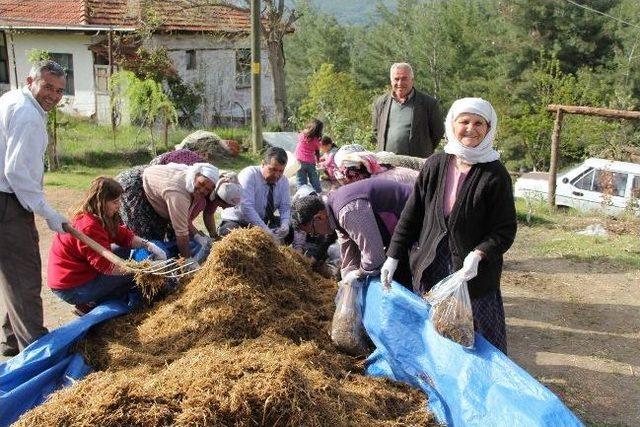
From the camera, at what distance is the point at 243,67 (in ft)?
63.5

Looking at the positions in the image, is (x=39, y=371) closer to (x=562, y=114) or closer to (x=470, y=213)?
(x=470, y=213)

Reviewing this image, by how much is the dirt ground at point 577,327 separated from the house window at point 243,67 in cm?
1361

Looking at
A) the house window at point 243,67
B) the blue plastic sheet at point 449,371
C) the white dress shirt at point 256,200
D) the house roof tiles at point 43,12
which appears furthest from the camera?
the house window at point 243,67

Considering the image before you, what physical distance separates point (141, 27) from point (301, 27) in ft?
146

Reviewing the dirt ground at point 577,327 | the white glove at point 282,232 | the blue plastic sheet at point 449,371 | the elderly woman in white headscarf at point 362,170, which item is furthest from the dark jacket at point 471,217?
the white glove at point 282,232

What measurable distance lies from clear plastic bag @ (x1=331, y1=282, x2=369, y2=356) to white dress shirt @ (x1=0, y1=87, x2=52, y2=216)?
5.57 ft

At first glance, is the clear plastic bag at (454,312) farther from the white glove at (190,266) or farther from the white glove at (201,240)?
the white glove at (201,240)

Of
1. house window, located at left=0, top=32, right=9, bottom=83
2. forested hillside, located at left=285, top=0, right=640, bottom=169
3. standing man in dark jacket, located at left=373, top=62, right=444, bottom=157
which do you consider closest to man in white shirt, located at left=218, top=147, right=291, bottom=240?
standing man in dark jacket, located at left=373, top=62, right=444, bottom=157

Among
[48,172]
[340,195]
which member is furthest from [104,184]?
[48,172]

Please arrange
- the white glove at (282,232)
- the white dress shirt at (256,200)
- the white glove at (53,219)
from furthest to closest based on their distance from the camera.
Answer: the white glove at (282,232), the white dress shirt at (256,200), the white glove at (53,219)

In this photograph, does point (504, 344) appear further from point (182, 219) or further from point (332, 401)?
point (182, 219)

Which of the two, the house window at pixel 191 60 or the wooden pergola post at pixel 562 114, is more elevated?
the house window at pixel 191 60

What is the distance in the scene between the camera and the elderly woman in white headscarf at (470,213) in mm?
2824

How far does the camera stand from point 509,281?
17.6 feet
